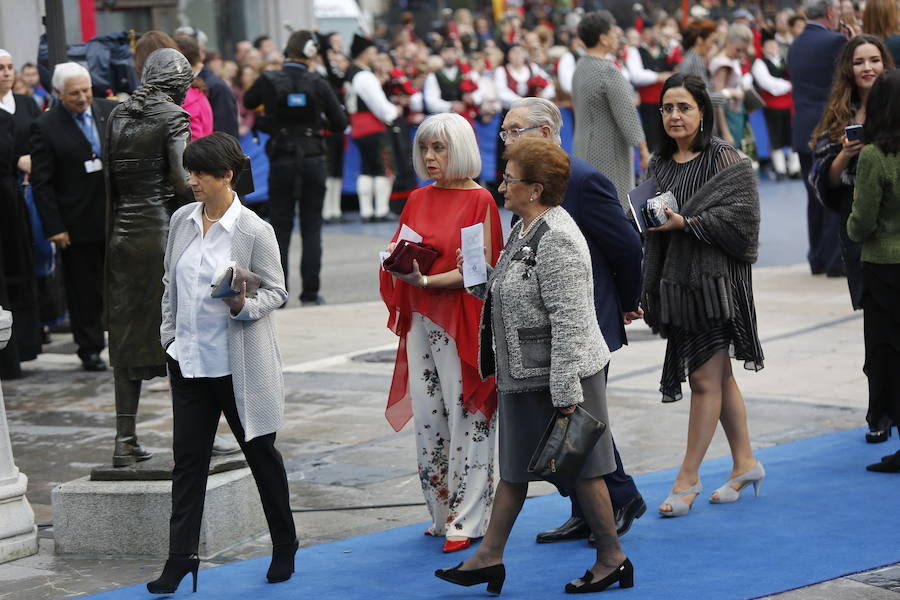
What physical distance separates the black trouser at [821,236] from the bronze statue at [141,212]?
675 cm

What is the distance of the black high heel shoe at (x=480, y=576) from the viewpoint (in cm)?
535

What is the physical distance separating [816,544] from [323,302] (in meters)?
7.73

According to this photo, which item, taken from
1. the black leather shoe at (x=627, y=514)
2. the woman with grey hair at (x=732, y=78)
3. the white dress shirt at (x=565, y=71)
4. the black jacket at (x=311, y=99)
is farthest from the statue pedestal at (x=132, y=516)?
the white dress shirt at (x=565, y=71)

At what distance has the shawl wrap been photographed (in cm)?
625

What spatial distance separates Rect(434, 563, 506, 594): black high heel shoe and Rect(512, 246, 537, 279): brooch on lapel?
42.7 inches

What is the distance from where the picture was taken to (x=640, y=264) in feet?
19.5

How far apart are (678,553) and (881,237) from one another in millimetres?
1926

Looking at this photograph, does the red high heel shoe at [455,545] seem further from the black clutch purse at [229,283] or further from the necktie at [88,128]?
the necktie at [88,128]

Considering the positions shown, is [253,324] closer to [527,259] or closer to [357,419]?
[527,259]

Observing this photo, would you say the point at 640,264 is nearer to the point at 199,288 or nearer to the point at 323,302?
the point at 199,288

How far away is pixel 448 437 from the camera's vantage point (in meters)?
6.11

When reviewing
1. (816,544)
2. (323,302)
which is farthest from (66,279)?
(816,544)

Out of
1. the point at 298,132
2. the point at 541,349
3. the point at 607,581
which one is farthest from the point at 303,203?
the point at 607,581

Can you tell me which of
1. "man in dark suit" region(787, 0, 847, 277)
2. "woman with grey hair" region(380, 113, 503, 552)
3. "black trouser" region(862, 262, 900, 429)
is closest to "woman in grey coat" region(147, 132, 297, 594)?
"woman with grey hair" region(380, 113, 503, 552)
